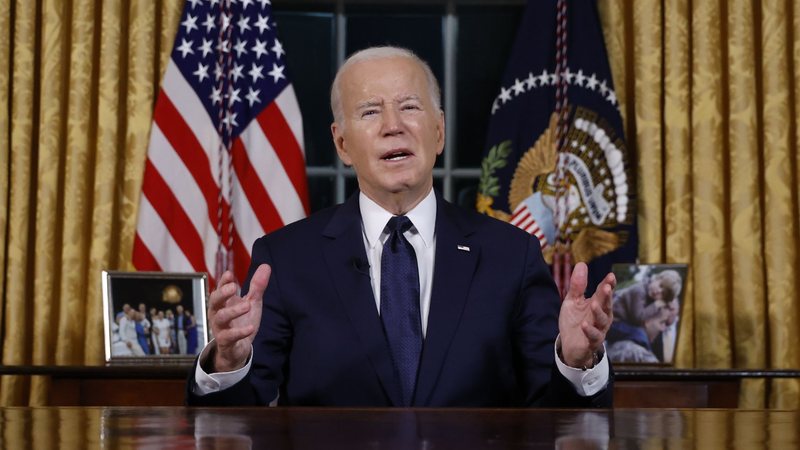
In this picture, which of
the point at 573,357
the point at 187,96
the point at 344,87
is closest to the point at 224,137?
the point at 187,96

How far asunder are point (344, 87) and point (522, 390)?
2.61 ft

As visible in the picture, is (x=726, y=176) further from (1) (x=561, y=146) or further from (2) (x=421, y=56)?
(2) (x=421, y=56)

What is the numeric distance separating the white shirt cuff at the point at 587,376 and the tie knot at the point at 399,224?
0.51 m

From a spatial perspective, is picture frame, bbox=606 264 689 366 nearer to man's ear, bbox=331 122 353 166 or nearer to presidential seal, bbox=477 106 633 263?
presidential seal, bbox=477 106 633 263

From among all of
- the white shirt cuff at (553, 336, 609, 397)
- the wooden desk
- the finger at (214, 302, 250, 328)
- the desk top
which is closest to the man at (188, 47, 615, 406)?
the white shirt cuff at (553, 336, 609, 397)

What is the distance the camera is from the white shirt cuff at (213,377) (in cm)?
201

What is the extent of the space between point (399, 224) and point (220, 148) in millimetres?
1547

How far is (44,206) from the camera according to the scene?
373 cm

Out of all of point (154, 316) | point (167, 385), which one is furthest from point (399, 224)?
point (154, 316)

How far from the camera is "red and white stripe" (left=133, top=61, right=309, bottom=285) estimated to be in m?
3.68

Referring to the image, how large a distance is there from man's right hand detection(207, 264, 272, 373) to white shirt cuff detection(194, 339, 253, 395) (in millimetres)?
73

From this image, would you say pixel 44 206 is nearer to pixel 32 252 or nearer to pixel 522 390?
pixel 32 252

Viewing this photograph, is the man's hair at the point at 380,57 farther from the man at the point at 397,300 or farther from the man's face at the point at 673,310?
the man's face at the point at 673,310

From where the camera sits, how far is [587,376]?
1972 mm
